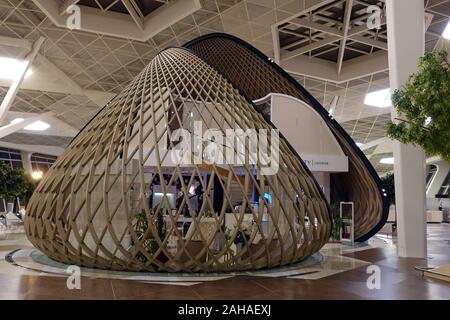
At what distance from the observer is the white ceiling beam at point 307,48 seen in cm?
1727

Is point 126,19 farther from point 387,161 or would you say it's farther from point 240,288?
point 387,161

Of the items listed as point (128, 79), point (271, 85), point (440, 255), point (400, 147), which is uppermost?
point (128, 79)

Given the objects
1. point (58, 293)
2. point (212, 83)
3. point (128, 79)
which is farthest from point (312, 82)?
point (58, 293)

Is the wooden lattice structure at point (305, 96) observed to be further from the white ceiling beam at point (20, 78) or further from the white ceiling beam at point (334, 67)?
the white ceiling beam at point (20, 78)

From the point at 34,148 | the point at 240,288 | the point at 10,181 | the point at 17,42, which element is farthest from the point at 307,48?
the point at 34,148

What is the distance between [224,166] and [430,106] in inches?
149

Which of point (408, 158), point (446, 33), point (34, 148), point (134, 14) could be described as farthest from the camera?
point (34, 148)

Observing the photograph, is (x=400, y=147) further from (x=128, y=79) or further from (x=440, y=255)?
(x=128, y=79)

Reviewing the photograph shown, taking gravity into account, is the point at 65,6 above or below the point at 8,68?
above

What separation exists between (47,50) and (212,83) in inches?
519

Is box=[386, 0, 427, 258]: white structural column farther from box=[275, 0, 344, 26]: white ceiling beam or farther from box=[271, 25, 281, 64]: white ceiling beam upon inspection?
box=[271, 25, 281, 64]: white ceiling beam

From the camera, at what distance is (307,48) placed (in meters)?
18.1
